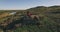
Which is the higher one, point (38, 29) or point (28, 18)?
point (28, 18)

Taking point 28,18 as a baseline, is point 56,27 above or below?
below

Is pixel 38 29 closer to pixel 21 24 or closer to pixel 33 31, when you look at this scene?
pixel 33 31

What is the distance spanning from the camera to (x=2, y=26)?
10.9m

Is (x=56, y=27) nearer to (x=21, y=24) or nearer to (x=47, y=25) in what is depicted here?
(x=47, y=25)

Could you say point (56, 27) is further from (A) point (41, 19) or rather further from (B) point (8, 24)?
(B) point (8, 24)

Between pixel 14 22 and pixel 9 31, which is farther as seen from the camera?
pixel 14 22

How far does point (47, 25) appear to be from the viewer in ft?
35.9

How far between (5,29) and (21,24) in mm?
1197

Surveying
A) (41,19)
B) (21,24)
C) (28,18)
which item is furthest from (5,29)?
(41,19)

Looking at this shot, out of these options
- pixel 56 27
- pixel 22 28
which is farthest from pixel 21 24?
pixel 56 27

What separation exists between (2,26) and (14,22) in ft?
3.20

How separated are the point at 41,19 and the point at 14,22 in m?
2.17

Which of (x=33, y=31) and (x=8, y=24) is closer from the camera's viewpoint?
(x=33, y=31)

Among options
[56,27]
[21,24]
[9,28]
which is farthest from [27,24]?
[56,27]
